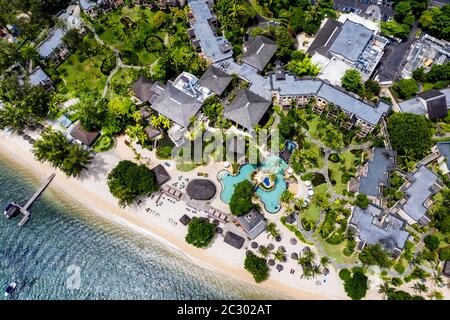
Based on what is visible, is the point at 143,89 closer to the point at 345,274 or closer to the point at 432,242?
the point at 345,274

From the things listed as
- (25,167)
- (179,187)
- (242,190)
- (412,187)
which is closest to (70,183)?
(25,167)

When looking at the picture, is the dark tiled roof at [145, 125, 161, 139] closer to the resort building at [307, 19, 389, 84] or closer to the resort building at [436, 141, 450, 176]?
the resort building at [307, 19, 389, 84]

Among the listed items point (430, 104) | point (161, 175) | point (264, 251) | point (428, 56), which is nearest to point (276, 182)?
point (264, 251)

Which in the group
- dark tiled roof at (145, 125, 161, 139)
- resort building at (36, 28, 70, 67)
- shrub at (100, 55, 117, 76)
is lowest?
dark tiled roof at (145, 125, 161, 139)

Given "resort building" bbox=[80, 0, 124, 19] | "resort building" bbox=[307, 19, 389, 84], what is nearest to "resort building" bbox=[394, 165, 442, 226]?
"resort building" bbox=[307, 19, 389, 84]

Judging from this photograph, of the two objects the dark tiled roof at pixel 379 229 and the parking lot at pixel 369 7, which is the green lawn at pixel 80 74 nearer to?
the parking lot at pixel 369 7

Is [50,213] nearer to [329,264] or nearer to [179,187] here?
[179,187]
